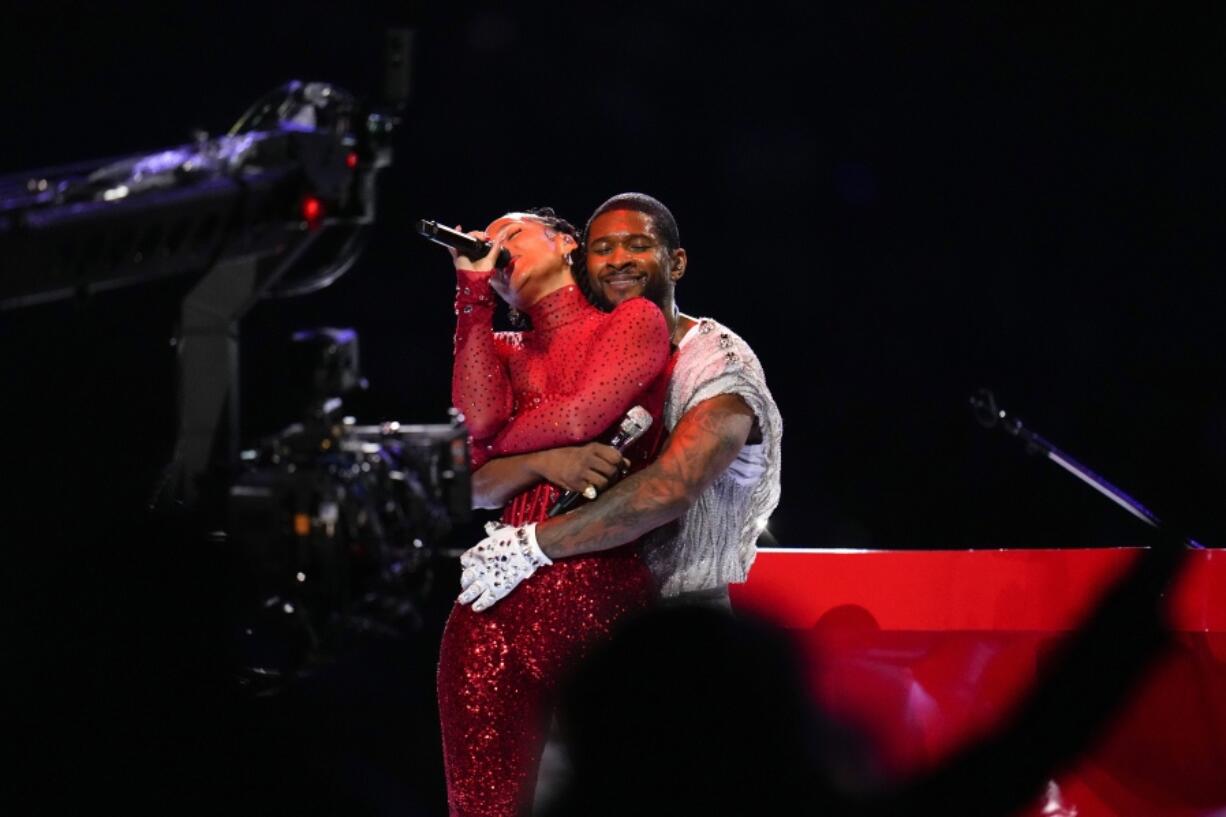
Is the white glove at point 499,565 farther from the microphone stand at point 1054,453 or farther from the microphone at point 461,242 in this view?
the microphone stand at point 1054,453

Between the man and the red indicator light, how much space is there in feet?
2.34

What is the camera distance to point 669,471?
222 centimetres

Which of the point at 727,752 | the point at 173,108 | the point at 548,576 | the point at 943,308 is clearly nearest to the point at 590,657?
the point at 548,576

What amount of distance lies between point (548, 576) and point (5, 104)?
207cm

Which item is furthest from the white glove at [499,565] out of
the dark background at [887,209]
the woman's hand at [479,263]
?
the dark background at [887,209]

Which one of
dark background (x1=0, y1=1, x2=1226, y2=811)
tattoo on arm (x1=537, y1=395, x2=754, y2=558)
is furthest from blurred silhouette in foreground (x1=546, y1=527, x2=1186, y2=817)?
dark background (x1=0, y1=1, x2=1226, y2=811)

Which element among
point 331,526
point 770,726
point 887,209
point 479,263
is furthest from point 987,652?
point 887,209

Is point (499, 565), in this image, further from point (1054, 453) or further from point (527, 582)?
point (1054, 453)

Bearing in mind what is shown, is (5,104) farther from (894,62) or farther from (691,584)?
(894,62)

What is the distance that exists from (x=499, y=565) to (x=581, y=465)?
0.20 meters

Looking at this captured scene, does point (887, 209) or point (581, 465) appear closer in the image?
point (581, 465)

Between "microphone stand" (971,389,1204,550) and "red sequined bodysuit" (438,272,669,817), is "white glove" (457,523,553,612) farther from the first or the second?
"microphone stand" (971,389,1204,550)

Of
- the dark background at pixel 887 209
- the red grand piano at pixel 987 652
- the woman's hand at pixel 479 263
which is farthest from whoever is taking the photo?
the dark background at pixel 887 209

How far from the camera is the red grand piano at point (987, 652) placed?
107 inches
